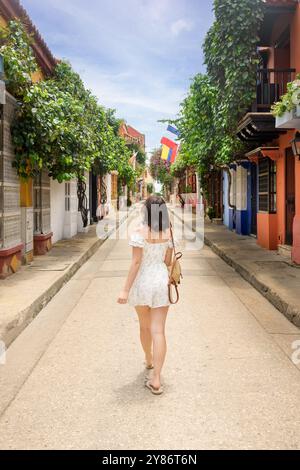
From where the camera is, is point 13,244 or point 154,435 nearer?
point 154,435

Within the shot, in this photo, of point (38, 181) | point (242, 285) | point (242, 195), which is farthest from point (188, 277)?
point (242, 195)

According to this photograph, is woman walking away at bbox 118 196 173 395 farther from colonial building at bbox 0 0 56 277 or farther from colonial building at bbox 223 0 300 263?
colonial building at bbox 223 0 300 263

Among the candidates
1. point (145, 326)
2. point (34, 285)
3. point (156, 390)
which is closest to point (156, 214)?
point (145, 326)

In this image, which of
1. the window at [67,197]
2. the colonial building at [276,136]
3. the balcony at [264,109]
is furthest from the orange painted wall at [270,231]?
the window at [67,197]

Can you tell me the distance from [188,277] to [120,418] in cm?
617

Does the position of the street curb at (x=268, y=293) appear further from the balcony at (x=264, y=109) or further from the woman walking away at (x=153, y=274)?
the balcony at (x=264, y=109)

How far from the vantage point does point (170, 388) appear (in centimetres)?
397

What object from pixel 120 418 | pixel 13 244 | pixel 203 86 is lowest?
pixel 120 418

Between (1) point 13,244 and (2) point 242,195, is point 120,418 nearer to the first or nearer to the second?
(1) point 13,244

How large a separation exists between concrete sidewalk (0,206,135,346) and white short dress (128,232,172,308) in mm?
1951

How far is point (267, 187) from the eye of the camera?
43.5ft

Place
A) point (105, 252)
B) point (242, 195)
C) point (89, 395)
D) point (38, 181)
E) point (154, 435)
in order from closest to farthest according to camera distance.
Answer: point (154, 435)
point (89, 395)
point (38, 181)
point (105, 252)
point (242, 195)

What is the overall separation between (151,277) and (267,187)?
9.90 m

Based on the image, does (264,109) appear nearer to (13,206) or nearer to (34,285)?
(13,206)
